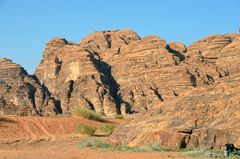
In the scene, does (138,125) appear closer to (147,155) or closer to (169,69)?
(147,155)

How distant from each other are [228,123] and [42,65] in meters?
113

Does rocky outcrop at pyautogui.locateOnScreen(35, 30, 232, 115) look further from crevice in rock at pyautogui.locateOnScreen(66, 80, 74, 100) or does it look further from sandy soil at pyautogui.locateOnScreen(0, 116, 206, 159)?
sandy soil at pyautogui.locateOnScreen(0, 116, 206, 159)

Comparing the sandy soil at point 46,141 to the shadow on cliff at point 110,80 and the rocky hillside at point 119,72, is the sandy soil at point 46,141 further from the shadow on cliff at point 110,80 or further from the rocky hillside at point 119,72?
the shadow on cliff at point 110,80

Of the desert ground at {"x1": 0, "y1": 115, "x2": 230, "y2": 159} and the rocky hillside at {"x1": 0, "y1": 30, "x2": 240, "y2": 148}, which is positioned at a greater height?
the rocky hillside at {"x1": 0, "y1": 30, "x2": 240, "y2": 148}

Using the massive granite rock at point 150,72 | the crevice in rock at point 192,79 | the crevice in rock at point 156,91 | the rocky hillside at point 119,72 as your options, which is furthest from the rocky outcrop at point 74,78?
the crevice in rock at point 192,79

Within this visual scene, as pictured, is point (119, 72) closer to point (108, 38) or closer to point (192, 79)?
point (192, 79)

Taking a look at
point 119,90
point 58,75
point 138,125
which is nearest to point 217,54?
point 119,90

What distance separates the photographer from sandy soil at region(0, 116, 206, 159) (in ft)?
53.1

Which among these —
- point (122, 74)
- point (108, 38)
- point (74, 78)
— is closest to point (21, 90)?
point (74, 78)

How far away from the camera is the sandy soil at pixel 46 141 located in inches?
637

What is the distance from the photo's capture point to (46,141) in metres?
25.7

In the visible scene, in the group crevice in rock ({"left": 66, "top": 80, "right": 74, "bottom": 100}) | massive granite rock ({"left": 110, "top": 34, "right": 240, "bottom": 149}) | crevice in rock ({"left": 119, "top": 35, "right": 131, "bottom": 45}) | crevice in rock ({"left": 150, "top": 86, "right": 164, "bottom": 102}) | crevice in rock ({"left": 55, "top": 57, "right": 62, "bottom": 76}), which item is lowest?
massive granite rock ({"left": 110, "top": 34, "right": 240, "bottom": 149})

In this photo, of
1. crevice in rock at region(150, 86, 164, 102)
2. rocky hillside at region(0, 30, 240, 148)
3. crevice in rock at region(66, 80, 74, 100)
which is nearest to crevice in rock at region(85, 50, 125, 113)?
rocky hillside at region(0, 30, 240, 148)

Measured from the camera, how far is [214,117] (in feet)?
59.4
